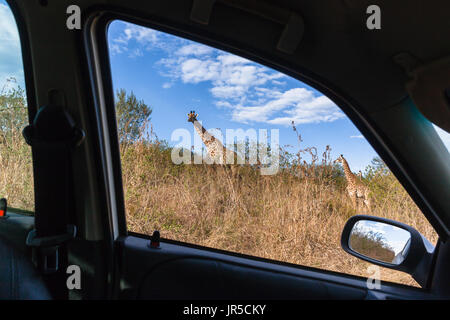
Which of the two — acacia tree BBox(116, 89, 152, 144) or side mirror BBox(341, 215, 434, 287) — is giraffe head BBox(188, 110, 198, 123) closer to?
acacia tree BBox(116, 89, 152, 144)

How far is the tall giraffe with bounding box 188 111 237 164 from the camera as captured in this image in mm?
2340

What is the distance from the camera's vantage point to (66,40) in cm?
131

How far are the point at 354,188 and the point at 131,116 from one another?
1.98 meters

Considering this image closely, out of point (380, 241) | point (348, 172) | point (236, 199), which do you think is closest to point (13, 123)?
point (236, 199)

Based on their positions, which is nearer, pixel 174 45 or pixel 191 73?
pixel 174 45

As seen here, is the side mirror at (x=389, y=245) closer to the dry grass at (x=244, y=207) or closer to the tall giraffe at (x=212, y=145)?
the dry grass at (x=244, y=207)

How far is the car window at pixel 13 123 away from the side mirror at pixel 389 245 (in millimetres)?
1831
